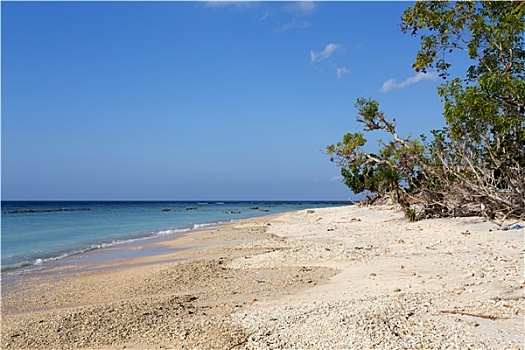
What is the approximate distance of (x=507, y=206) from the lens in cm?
1225

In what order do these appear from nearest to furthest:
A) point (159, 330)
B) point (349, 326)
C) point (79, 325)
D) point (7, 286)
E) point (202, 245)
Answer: point (349, 326) < point (159, 330) < point (79, 325) < point (7, 286) < point (202, 245)

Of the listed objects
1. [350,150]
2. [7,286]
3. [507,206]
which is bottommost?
[7,286]

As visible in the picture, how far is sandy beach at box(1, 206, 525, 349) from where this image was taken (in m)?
5.06

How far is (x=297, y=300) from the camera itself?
7.00 m

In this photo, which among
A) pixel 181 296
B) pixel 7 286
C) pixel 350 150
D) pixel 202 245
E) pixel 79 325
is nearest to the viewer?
pixel 79 325

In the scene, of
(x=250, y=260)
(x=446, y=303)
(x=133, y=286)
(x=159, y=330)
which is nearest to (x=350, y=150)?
(x=250, y=260)

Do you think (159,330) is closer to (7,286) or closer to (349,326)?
(349,326)

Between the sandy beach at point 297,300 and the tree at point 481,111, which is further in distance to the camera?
the tree at point 481,111

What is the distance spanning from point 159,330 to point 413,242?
8.51m

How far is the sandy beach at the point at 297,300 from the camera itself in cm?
506

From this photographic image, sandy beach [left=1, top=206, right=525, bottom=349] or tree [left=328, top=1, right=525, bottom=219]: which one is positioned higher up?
tree [left=328, top=1, right=525, bottom=219]

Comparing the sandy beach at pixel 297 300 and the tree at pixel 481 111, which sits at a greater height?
the tree at pixel 481 111

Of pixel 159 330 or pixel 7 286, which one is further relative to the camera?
pixel 7 286

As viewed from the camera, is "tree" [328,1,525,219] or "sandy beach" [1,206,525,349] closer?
"sandy beach" [1,206,525,349]
